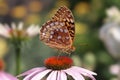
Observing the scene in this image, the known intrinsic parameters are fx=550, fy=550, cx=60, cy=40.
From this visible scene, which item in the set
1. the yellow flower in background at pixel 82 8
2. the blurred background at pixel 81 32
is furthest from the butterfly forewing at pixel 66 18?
the yellow flower in background at pixel 82 8

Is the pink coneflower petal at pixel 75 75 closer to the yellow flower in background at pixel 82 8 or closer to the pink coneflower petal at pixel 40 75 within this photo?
the pink coneflower petal at pixel 40 75

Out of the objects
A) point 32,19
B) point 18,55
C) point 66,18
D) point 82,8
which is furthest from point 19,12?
point 66,18

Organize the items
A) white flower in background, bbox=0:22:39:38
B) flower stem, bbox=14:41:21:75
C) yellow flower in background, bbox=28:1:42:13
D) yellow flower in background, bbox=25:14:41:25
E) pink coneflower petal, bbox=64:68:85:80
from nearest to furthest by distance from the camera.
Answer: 1. pink coneflower petal, bbox=64:68:85:80
2. flower stem, bbox=14:41:21:75
3. white flower in background, bbox=0:22:39:38
4. yellow flower in background, bbox=25:14:41:25
5. yellow flower in background, bbox=28:1:42:13

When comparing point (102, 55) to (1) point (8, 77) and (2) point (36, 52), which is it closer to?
(2) point (36, 52)

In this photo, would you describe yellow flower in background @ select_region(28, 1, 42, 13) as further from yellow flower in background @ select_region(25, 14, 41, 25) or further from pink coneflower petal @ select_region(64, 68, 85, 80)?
pink coneflower petal @ select_region(64, 68, 85, 80)

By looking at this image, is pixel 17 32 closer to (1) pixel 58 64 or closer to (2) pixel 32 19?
(1) pixel 58 64

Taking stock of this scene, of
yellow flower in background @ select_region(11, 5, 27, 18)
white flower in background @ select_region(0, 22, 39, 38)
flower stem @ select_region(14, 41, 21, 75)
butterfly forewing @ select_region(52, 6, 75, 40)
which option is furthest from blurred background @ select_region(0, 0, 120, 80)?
butterfly forewing @ select_region(52, 6, 75, 40)
